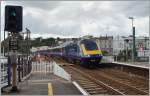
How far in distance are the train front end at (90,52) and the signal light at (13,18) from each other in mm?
26111

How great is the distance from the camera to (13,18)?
47.8 ft

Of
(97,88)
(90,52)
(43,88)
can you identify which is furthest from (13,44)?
(90,52)

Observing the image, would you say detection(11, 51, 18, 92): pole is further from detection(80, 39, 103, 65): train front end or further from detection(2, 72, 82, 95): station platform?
detection(80, 39, 103, 65): train front end

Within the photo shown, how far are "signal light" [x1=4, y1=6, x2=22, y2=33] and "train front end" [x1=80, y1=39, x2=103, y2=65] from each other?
26.1m

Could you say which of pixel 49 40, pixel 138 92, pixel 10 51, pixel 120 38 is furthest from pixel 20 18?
pixel 49 40

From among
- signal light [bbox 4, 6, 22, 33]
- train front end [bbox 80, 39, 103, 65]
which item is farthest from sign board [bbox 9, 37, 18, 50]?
train front end [bbox 80, 39, 103, 65]

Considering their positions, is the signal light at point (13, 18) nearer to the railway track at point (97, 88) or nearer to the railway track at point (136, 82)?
the railway track at point (97, 88)

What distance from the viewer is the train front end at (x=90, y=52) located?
40641 millimetres

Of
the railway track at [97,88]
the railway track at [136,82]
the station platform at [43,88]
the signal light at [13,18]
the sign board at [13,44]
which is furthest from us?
the railway track at [136,82]

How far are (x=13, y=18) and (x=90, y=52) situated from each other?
26.8m

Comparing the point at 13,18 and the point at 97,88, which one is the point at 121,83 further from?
the point at 13,18

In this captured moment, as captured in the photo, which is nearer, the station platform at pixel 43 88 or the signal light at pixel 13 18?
the signal light at pixel 13 18

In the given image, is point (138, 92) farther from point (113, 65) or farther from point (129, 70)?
point (113, 65)

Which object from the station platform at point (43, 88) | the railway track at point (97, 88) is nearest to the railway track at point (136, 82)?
the railway track at point (97, 88)
